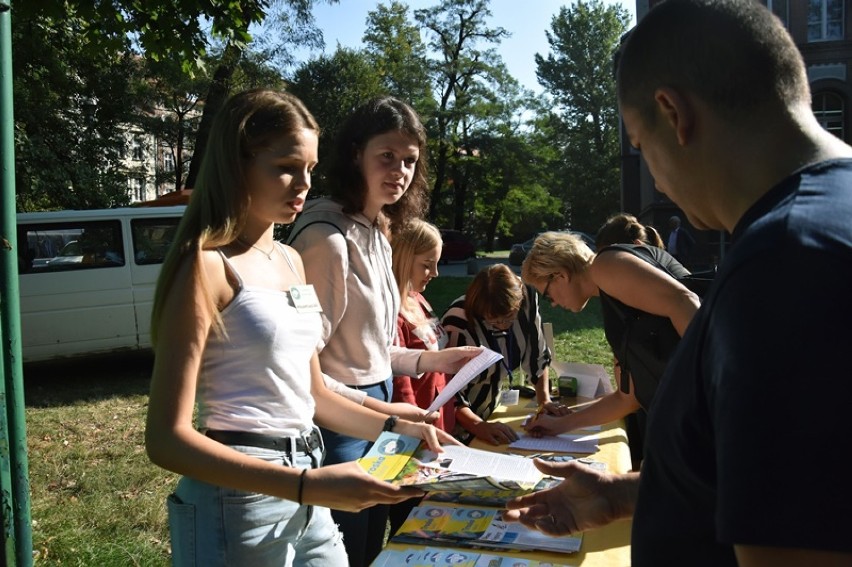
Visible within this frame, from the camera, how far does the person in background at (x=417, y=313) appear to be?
8.85 feet

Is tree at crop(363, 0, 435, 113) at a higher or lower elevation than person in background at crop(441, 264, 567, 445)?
higher

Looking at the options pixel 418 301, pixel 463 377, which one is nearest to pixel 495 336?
pixel 418 301

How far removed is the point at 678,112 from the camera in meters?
0.83

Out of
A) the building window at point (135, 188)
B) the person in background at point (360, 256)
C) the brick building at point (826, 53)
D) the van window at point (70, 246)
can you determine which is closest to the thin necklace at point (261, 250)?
the person in background at point (360, 256)

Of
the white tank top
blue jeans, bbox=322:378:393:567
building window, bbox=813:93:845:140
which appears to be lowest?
blue jeans, bbox=322:378:393:567

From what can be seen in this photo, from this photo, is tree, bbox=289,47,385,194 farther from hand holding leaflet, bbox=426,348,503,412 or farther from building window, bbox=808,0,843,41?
hand holding leaflet, bbox=426,348,503,412

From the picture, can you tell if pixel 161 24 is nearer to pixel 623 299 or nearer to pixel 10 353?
pixel 10 353

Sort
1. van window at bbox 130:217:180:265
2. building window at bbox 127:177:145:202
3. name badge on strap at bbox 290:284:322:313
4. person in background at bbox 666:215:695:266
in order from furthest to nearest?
1. building window at bbox 127:177:145:202
2. person in background at bbox 666:215:695:266
3. van window at bbox 130:217:180:265
4. name badge on strap at bbox 290:284:322:313

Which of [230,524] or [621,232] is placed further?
[621,232]

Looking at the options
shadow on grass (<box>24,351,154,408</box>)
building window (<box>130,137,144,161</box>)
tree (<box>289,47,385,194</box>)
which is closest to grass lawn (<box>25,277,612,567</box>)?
shadow on grass (<box>24,351,154,408</box>)

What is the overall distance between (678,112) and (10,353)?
1833mm

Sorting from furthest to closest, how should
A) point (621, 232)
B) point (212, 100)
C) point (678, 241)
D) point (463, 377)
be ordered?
point (678, 241) < point (212, 100) < point (621, 232) < point (463, 377)

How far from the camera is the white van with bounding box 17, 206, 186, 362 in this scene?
7.04m

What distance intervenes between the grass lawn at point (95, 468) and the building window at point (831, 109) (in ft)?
60.5
